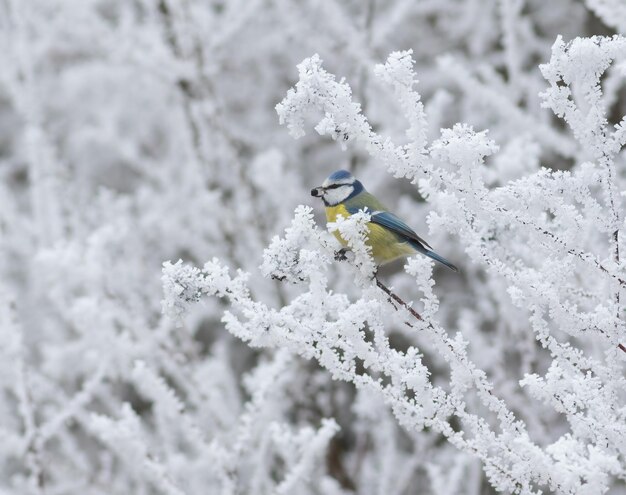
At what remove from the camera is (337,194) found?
2938mm

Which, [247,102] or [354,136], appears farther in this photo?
[247,102]

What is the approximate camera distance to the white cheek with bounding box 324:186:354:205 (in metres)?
2.92

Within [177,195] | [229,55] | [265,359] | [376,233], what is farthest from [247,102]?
[376,233]

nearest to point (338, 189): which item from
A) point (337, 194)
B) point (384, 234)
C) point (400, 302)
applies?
point (337, 194)

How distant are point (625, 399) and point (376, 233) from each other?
1001 millimetres

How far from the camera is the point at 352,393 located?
287 inches

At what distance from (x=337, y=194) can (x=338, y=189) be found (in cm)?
3

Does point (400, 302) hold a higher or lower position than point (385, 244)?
lower

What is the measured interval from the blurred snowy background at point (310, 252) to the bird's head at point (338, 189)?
142 mm

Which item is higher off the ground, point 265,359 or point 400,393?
point 265,359

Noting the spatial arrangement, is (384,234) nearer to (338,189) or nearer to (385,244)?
(385,244)

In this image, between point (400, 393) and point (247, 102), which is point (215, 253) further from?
point (400, 393)

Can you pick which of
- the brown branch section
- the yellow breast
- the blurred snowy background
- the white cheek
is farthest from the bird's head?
the brown branch section

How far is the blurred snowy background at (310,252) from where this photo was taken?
1.97 meters
